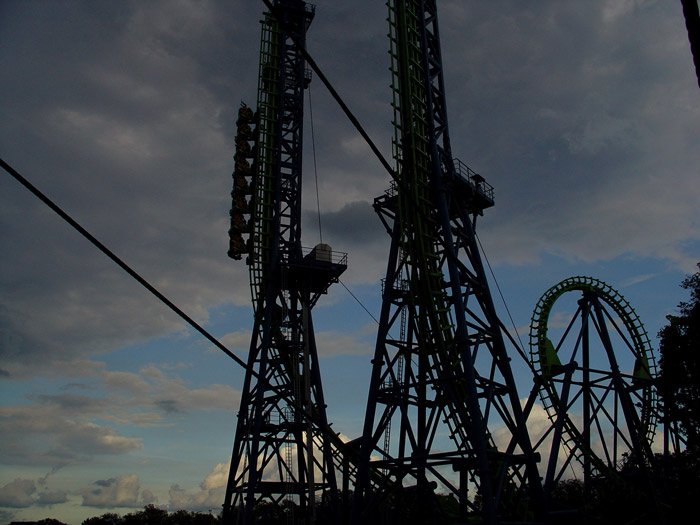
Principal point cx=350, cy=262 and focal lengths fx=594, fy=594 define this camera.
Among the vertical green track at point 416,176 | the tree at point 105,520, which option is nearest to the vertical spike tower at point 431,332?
the vertical green track at point 416,176

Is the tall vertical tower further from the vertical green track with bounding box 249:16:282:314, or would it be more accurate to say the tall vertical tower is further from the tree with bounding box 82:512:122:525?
the tree with bounding box 82:512:122:525

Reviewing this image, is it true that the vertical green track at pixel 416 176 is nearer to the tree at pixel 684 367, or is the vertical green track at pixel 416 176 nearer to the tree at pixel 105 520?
the tree at pixel 684 367

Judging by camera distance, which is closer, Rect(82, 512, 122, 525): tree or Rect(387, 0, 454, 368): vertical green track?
Rect(387, 0, 454, 368): vertical green track

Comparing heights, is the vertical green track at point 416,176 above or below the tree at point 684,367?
above

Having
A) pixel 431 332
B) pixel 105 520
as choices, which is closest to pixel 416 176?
pixel 431 332

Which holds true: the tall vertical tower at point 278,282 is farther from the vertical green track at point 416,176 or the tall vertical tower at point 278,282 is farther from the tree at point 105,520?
the tree at point 105,520

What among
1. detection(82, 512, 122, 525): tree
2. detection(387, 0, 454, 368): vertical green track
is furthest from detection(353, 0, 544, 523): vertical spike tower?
detection(82, 512, 122, 525): tree

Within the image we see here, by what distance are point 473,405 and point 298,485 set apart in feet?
42.8

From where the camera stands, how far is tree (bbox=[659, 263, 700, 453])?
24.9m

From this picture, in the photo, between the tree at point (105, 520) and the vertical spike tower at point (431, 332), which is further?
the tree at point (105, 520)

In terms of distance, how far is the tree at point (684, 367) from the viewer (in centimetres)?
2488

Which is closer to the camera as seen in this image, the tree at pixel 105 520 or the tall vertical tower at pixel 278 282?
the tall vertical tower at pixel 278 282

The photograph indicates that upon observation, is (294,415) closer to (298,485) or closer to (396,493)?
(298,485)

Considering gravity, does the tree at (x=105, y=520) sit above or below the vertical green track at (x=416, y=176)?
below
